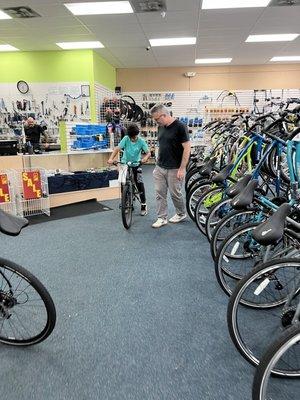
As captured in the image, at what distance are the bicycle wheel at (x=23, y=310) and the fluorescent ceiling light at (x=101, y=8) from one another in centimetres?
430

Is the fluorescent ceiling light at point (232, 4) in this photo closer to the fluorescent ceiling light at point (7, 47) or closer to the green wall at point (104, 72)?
the green wall at point (104, 72)

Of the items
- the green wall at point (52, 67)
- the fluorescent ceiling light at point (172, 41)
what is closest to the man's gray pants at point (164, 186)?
the fluorescent ceiling light at point (172, 41)

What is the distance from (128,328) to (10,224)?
1068 mm

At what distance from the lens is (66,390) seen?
1746 mm

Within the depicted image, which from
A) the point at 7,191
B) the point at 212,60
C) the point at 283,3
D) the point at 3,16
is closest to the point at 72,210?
the point at 7,191

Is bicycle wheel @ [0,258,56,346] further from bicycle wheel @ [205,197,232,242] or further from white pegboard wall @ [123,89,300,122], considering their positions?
white pegboard wall @ [123,89,300,122]

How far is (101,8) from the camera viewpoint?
512cm

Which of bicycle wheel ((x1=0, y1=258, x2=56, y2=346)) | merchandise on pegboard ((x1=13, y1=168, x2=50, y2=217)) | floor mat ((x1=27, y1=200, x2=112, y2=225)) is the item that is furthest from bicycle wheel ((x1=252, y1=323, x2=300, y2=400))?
merchandise on pegboard ((x1=13, y1=168, x2=50, y2=217))

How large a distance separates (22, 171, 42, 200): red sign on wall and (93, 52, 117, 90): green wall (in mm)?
4320

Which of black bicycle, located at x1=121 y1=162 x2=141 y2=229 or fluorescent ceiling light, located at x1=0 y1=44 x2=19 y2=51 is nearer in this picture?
black bicycle, located at x1=121 y1=162 x2=141 y2=229

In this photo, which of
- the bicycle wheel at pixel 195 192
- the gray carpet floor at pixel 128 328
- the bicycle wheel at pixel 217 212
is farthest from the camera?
the bicycle wheel at pixel 195 192

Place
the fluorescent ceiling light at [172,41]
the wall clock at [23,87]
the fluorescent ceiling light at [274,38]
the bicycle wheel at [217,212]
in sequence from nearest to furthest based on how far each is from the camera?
1. the bicycle wheel at [217,212]
2. the fluorescent ceiling light at [274,38]
3. the fluorescent ceiling light at [172,41]
4. the wall clock at [23,87]

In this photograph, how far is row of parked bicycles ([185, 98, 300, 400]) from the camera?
1646 mm

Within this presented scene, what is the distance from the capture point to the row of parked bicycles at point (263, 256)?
5.40 feet
